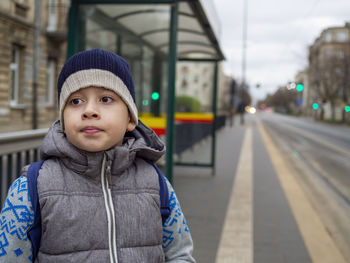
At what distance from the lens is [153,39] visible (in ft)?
19.9

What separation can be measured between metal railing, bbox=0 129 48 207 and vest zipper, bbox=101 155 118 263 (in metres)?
2.15

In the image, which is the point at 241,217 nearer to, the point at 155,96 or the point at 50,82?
the point at 155,96

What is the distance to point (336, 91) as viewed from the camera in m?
51.8

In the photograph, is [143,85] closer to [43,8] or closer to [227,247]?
[227,247]

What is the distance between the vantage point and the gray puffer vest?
1277 mm

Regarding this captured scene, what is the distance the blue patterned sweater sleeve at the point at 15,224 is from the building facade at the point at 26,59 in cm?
1449

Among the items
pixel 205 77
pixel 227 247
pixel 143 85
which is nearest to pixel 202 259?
pixel 227 247

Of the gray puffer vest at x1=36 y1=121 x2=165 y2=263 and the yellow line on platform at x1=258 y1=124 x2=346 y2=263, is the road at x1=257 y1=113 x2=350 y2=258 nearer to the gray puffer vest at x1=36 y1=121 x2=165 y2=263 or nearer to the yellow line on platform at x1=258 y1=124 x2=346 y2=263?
the yellow line on platform at x1=258 y1=124 x2=346 y2=263

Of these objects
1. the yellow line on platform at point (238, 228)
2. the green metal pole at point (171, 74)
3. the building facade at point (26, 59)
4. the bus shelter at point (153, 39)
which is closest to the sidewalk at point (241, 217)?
the yellow line on platform at point (238, 228)

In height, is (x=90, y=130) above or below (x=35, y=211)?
above

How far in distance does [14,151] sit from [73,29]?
5.20ft

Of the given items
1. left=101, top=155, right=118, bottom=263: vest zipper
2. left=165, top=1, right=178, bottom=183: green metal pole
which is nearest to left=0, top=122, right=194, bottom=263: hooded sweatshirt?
left=101, top=155, right=118, bottom=263: vest zipper

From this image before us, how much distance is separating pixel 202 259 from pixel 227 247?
0.40 meters

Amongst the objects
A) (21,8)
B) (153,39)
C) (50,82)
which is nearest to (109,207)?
(153,39)
